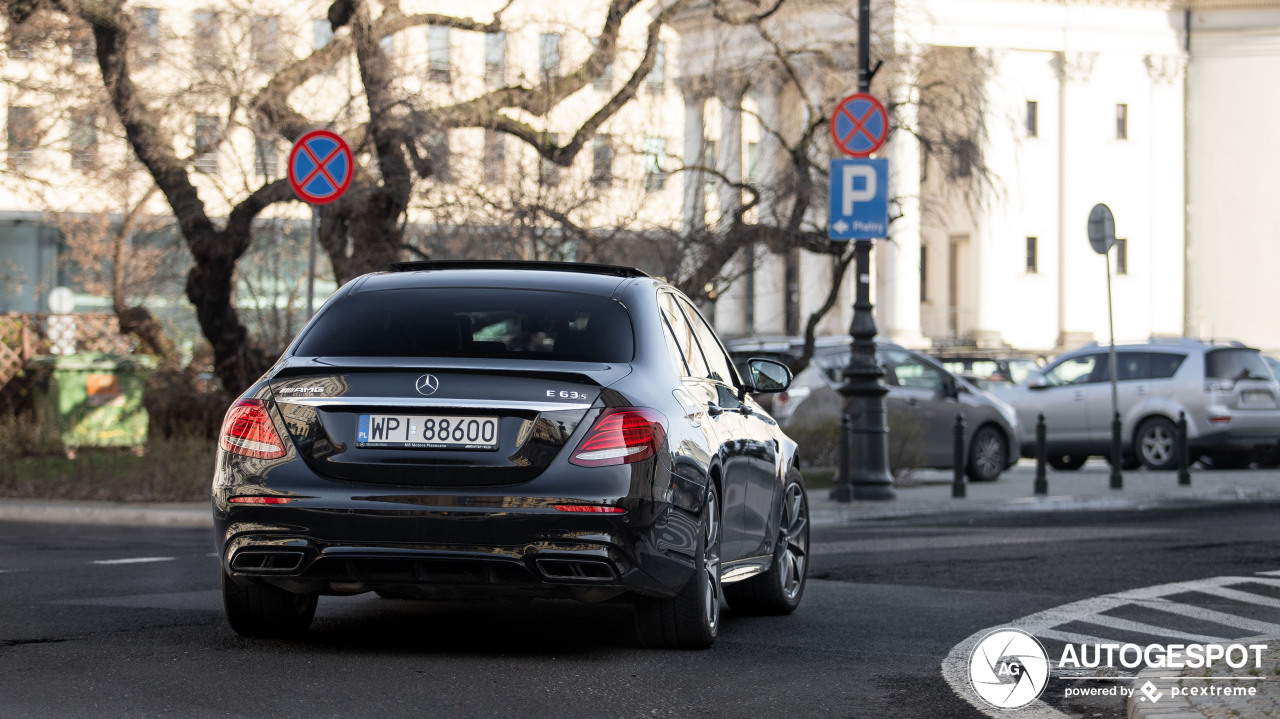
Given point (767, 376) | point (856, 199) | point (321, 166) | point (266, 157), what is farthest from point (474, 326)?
point (266, 157)

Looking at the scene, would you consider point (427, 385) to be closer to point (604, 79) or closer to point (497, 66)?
point (497, 66)

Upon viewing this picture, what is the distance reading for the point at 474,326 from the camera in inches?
298

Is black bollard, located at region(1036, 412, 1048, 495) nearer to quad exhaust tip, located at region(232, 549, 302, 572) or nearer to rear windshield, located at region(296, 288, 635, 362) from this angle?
rear windshield, located at region(296, 288, 635, 362)

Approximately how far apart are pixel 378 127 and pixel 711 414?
39.5 feet

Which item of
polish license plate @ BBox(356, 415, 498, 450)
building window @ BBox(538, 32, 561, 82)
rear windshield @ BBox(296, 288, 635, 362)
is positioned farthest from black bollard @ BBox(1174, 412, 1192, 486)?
polish license plate @ BBox(356, 415, 498, 450)

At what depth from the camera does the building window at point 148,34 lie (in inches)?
782

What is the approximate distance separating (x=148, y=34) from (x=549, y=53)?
4851mm

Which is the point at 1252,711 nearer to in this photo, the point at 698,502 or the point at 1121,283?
the point at 698,502

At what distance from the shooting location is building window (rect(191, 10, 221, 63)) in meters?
20.0

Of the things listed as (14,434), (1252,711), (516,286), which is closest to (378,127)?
(14,434)

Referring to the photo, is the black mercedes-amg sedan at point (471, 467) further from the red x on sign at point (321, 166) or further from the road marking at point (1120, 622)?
the red x on sign at point (321, 166)

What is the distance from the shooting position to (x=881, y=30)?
75.7ft

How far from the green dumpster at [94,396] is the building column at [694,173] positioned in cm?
717

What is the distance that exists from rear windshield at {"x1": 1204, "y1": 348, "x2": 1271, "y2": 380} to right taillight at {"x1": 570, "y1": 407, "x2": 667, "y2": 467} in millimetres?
18844
